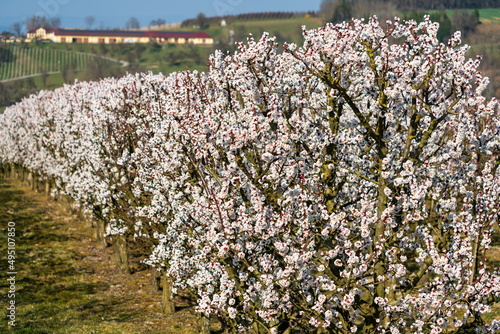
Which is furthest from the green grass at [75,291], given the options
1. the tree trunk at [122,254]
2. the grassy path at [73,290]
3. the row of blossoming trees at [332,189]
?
the row of blossoming trees at [332,189]

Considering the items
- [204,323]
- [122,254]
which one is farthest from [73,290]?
[204,323]

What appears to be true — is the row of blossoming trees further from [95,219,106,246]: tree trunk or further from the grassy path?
[95,219,106,246]: tree trunk

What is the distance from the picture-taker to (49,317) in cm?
1914

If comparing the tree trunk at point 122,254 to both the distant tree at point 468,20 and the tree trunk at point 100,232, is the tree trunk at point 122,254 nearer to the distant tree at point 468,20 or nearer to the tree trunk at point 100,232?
the tree trunk at point 100,232

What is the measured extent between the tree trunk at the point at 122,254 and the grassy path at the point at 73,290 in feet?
1.36

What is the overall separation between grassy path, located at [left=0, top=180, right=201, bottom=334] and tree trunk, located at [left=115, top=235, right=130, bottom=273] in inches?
16.3

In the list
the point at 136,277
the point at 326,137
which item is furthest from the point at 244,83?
the point at 136,277

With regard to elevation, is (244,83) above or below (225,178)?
above

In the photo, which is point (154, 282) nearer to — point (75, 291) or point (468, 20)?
point (75, 291)

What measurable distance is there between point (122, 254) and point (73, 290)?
10.1ft

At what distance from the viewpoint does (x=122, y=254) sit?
24.7 m

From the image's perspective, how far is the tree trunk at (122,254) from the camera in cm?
2441

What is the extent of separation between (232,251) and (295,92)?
4533 mm

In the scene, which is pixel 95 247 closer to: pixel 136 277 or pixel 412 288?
pixel 136 277
